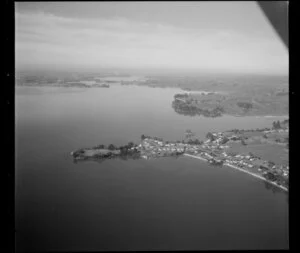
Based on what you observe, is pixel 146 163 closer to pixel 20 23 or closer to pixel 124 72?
pixel 124 72

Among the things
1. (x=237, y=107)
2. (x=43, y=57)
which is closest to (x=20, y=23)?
(x=43, y=57)

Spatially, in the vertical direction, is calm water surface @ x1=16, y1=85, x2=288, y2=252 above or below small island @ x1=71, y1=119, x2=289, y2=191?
below

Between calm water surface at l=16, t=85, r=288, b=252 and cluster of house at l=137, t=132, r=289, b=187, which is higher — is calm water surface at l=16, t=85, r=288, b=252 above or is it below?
below

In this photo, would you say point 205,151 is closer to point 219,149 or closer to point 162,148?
point 219,149

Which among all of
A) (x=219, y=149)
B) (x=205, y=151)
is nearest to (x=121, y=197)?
(x=205, y=151)
